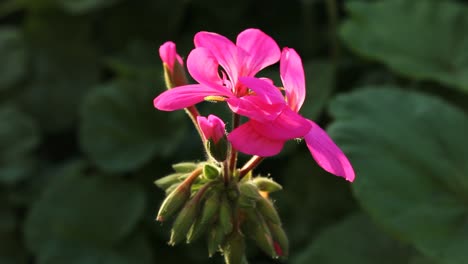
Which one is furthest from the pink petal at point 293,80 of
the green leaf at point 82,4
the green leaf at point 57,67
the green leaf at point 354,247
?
the green leaf at point 57,67

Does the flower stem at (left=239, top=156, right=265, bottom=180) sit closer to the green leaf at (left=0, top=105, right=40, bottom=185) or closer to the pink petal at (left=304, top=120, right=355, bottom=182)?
the pink petal at (left=304, top=120, right=355, bottom=182)

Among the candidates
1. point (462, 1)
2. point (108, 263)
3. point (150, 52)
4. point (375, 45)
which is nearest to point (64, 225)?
point (108, 263)

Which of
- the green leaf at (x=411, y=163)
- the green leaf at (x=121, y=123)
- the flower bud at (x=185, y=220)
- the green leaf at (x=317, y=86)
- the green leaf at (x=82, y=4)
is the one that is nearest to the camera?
the flower bud at (x=185, y=220)

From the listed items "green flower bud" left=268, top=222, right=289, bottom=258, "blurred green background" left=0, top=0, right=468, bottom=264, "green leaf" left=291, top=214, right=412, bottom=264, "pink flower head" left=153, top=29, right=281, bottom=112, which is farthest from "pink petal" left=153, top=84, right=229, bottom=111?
"green leaf" left=291, top=214, right=412, bottom=264

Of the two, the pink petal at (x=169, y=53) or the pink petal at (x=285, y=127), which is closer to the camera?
the pink petal at (x=285, y=127)

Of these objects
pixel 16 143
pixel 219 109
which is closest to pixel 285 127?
pixel 219 109

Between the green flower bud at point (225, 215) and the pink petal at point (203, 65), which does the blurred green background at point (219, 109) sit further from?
the pink petal at point (203, 65)

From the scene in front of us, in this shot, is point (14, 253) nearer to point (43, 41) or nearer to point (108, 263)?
point (108, 263)
